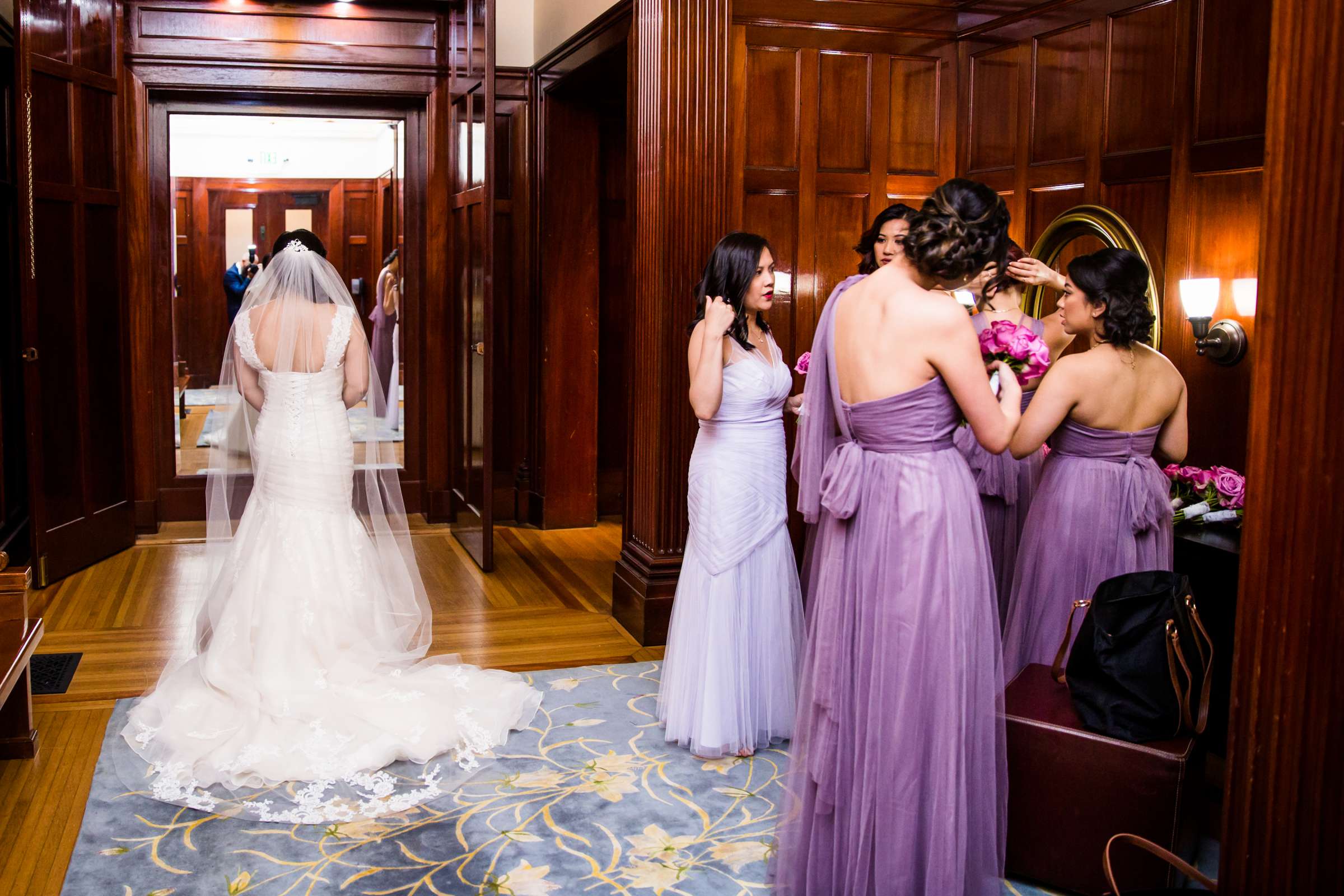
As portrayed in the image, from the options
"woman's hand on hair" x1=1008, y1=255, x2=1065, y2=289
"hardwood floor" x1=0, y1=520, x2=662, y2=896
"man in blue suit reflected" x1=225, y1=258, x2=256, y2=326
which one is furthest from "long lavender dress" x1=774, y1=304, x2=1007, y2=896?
"man in blue suit reflected" x1=225, y1=258, x2=256, y2=326

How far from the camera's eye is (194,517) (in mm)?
8008

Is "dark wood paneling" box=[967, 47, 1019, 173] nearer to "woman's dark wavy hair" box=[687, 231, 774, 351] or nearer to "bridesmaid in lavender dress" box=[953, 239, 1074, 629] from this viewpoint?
"bridesmaid in lavender dress" box=[953, 239, 1074, 629]

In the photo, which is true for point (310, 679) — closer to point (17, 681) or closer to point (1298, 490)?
point (17, 681)

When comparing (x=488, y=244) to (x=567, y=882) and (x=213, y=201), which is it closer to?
(x=213, y=201)

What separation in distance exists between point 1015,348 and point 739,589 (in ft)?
5.27

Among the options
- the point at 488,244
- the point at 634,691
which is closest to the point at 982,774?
the point at 634,691

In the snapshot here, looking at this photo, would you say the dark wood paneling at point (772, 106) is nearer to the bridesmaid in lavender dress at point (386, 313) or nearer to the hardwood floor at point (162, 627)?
the hardwood floor at point (162, 627)

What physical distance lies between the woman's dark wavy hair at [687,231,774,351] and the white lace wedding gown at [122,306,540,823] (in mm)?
1496

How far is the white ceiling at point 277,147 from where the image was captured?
7.98 m

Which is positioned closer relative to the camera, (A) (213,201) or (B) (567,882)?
(B) (567,882)

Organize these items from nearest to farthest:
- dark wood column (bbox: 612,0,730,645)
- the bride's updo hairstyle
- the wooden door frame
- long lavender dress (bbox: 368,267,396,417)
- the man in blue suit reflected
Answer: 1. the bride's updo hairstyle
2. dark wood column (bbox: 612,0,730,645)
3. the wooden door frame
4. the man in blue suit reflected
5. long lavender dress (bbox: 368,267,396,417)

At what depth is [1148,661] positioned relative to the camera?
304 cm

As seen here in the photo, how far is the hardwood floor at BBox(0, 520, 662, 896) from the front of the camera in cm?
362

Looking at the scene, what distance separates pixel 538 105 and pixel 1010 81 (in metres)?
3.50
